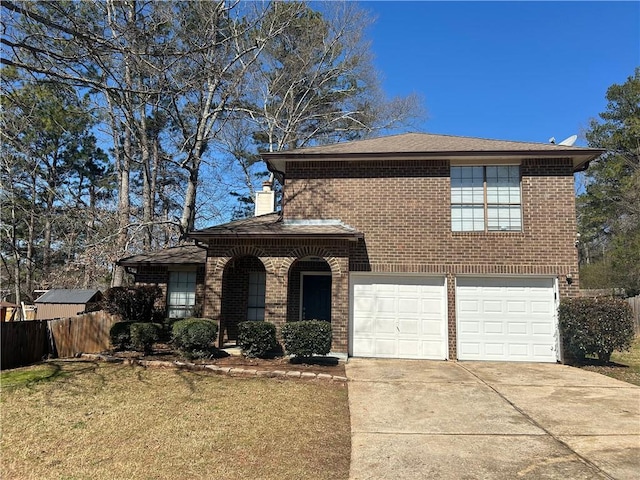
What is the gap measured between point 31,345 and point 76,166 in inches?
854

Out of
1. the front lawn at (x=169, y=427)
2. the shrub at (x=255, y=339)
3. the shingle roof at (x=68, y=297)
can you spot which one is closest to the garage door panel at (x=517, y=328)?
the front lawn at (x=169, y=427)

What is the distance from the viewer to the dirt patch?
925cm

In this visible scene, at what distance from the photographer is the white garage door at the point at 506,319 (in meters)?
11.0

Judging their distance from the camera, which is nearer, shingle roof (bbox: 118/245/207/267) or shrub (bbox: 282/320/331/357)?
shrub (bbox: 282/320/331/357)

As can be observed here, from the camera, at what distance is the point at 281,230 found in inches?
451

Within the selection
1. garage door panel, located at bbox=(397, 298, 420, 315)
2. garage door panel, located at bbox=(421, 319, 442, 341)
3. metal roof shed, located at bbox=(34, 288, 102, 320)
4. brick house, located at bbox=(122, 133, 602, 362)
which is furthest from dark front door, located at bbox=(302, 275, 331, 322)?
metal roof shed, located at bbox=(34, 288, 102, 320)

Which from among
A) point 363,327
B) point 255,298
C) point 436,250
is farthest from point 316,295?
point 436,250

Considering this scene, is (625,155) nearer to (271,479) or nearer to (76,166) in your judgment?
A: (271,479)

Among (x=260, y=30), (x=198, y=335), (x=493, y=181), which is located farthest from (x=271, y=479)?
(x=260, y=30)

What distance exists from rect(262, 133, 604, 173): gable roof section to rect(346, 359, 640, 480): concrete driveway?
550cm

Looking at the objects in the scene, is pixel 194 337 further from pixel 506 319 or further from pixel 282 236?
pixel 506 319

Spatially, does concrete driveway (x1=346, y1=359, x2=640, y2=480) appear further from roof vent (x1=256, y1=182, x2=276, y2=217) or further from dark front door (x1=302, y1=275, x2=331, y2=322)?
roof vent (x1=256, y1=182, x2=276, y2=217)

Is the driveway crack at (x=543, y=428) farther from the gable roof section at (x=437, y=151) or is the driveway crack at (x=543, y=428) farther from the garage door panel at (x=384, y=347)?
the gable roof section at (x=437, y=151)

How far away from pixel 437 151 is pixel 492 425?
755cm
